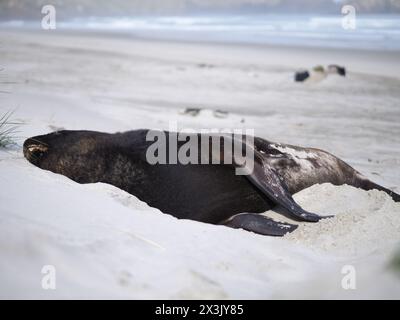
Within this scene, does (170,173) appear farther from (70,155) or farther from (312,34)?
(312,34)

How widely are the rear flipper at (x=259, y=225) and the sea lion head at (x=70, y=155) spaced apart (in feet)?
4.21

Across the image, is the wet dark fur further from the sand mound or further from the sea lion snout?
the sand mound

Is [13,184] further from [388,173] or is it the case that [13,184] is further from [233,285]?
[388,173]

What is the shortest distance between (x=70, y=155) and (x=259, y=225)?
5.91ft

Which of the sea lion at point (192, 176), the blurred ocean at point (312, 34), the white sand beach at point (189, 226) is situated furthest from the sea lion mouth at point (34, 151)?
the blurred ocean at point (312, 34)

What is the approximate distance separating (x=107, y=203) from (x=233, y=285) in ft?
4.61

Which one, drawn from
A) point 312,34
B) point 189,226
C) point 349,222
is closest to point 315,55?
point 312,34

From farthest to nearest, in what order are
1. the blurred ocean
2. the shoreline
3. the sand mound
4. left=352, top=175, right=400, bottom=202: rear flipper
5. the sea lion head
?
1. the blurred ocean
2. the shoreline
3. left=352, top=175, right=400, bottom=202: rear flipper
4. the sea lion head
5. the sand mound

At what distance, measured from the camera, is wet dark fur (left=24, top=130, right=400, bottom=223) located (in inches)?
181

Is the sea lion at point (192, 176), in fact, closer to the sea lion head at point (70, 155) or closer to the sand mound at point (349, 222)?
the sea lion head at point (70, 155)

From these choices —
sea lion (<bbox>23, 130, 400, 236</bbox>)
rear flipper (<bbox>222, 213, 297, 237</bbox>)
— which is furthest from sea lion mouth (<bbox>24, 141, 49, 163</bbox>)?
rear flipper (<bbox>222, 213, 297, 237</bbox>)

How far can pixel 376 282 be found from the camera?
2.62 m

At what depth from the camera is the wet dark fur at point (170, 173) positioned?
4594mm

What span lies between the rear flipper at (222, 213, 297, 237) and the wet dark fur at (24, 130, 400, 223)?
5.9 inches
